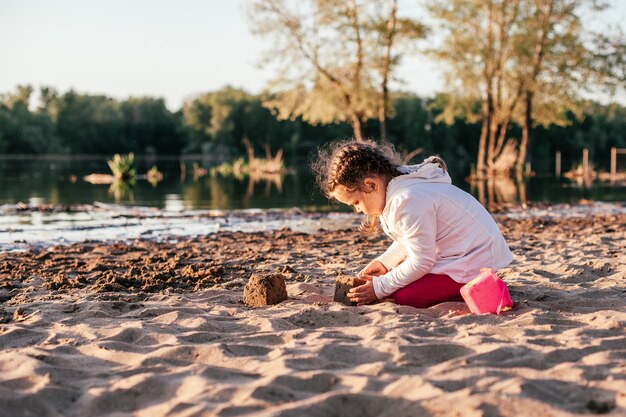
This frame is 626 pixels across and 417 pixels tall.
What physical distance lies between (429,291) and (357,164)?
3.34 feet

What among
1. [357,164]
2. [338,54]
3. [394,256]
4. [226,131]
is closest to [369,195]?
[357,164]

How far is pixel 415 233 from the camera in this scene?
4.52m

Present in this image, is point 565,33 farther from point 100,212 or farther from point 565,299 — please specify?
point 565,299

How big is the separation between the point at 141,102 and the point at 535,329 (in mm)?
98472

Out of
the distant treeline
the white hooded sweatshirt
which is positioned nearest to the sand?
the white hooded sweatshirt

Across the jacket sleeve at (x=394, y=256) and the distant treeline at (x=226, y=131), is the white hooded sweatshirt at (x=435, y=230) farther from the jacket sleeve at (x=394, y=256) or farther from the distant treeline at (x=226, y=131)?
the distant treeline at (x=226, y=131)

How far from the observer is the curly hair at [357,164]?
462 centimetres

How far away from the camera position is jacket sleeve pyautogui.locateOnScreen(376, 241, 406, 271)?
201 inches

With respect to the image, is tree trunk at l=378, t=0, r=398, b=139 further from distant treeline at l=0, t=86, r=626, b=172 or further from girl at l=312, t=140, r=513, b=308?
distant treeline at l=0, t=86, r=626, b=172

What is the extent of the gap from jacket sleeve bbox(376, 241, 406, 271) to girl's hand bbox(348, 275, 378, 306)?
0.39 meters

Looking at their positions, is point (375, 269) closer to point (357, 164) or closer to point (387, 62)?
point (357, 164)

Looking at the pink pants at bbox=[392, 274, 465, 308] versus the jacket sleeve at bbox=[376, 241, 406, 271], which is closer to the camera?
the pink pants at bbox=[392, 274, 465, 308]

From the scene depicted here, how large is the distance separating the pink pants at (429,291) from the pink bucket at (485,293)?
26 centimetres

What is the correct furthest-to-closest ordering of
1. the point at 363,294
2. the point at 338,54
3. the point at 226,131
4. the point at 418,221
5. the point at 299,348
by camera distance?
1. the point at 226,131
2. the point at 338,54
3. the point at 363,294
4. the point at 418,221
5. the point at 299,348
